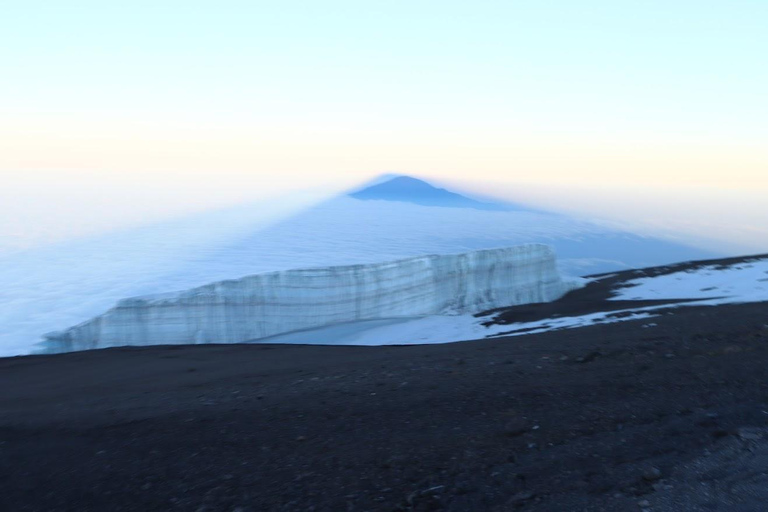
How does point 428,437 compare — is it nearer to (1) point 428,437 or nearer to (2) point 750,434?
(1) point 428,437

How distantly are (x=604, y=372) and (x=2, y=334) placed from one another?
11847mm

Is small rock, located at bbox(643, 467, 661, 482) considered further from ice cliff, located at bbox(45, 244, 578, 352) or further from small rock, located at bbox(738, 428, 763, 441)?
ice cliff, located at bbox(45, 244, 578, 352)

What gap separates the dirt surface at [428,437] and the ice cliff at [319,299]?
18.1 ft

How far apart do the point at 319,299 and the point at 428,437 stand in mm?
10725

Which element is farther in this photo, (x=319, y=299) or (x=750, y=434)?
(x=319, y=299)

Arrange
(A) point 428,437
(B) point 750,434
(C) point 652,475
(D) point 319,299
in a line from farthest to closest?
(D) point 319,299, (A) point 428,437, (B) point 750,434, (C) point 652,475

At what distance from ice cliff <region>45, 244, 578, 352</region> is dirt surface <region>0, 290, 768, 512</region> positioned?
5.52m

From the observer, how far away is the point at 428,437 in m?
3.69

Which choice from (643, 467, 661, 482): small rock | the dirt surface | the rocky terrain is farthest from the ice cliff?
(643, 467, 661, 482): small rock

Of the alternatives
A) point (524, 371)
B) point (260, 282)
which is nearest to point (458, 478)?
point (524, 371)

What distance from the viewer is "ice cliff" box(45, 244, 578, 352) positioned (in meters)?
11.6

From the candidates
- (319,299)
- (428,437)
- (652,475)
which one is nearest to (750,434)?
(652,475)

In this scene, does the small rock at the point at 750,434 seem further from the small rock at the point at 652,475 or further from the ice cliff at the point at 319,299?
the ice cliff at the point at 319,299

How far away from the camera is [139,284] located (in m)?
17.8
